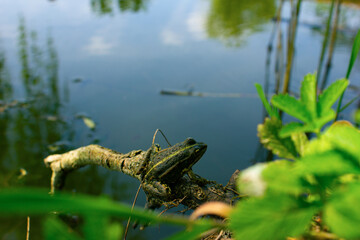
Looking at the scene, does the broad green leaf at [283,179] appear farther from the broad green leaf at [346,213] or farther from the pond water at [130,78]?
the pond water at [130,78]

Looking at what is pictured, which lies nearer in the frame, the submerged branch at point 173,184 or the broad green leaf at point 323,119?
the broad green leaf at point 323,119

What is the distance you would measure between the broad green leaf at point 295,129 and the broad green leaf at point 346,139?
54 mm

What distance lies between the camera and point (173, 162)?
144cm

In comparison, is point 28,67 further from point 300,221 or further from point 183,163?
point 300,221

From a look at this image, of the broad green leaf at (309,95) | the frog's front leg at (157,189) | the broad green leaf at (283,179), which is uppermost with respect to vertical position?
the broad green leaf at (309,95)

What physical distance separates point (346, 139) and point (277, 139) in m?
0.22

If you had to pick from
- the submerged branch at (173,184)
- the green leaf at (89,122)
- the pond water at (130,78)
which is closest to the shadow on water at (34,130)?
the pond water at (130,78)

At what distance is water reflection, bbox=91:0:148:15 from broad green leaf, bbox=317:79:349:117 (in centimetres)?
867

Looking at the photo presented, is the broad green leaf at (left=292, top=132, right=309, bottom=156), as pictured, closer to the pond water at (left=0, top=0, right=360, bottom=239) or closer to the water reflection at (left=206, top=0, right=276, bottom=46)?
the pond water at (left=0, top=0, right=360, bottom=239)

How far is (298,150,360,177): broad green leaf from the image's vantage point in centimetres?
36

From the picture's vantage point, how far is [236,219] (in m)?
0.36

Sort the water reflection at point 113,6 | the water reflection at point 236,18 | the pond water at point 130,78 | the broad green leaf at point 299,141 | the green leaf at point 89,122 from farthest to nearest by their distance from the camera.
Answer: the water reflection at point 113,6, the water reflection at point 236,18, the green leaf at point 89,122, the pond water at point 130,78, the broad green leaf at point 299,141

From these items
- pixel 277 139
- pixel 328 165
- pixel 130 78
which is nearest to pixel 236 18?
pixel 130 78

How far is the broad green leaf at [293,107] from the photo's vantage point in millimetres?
470
